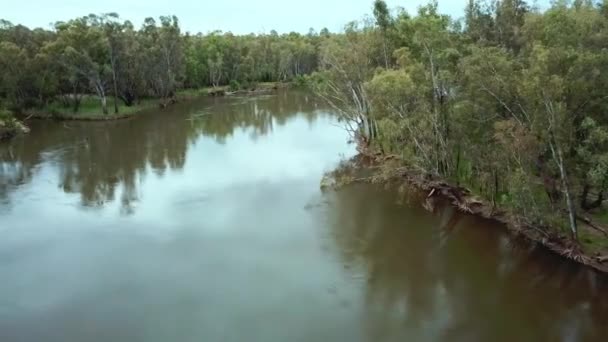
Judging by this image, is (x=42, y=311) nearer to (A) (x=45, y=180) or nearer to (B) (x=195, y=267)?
(B) (x=195, y=267)

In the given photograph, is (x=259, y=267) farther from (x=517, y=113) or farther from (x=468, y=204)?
(x=517, y=113)

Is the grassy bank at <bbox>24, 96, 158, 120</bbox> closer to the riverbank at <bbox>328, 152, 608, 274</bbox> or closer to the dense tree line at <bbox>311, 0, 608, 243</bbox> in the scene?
the riverbank at <bbox>328, 152, 608, 274</bbox>

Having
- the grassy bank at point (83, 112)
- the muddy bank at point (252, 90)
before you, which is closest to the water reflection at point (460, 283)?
the grassy bank at point (83, 112)

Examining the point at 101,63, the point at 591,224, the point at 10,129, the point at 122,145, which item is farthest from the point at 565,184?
the point at 101,63

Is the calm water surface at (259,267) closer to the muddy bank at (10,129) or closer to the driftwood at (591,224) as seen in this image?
the driftwood at (591,224)

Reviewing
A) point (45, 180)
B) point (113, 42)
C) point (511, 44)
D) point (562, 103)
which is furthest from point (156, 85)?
point (562, 103)
